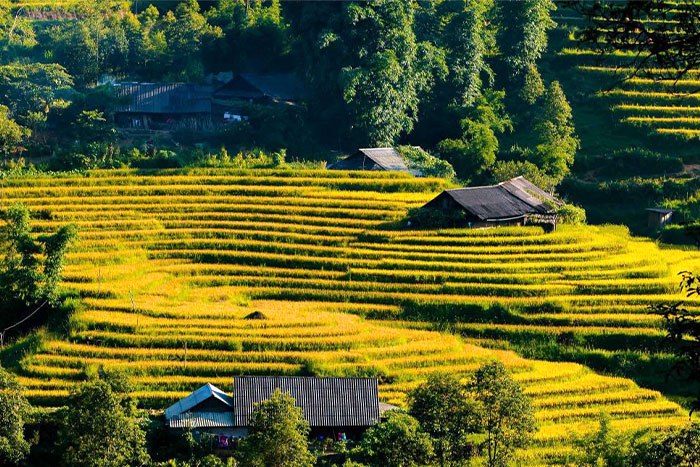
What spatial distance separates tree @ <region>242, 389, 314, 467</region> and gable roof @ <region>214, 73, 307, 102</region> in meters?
29.9

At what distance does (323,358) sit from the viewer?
27266 mm

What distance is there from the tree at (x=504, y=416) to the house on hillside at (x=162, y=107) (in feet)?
99.2

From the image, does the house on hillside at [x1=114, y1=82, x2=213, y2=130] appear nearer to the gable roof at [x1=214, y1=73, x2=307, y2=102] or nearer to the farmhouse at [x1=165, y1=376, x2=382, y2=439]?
the gable roof at [x1=214, y1=73, x2=307, y2=102]

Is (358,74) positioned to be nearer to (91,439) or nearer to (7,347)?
(7,347)

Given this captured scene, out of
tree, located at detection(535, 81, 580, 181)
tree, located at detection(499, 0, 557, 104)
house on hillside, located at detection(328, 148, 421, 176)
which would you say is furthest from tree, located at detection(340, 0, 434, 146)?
tree, located at detection(535, 81, 580, 181)

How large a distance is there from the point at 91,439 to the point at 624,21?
56.1 ft

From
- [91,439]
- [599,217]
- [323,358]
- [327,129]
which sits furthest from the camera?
[327,129]

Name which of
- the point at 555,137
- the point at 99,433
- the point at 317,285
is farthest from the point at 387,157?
the point at 99,433

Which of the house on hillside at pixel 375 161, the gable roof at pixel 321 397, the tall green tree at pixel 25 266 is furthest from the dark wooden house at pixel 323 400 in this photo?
the house on hillside at pixel 375 161

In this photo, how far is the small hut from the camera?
40562mm

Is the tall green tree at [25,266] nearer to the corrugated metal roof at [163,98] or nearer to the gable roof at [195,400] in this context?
the gable roof at [195,400]

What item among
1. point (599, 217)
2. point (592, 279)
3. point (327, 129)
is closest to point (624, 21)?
point (592, 279)

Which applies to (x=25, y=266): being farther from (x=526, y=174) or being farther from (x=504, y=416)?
(x=526, y=174)

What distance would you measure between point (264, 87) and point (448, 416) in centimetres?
3060
